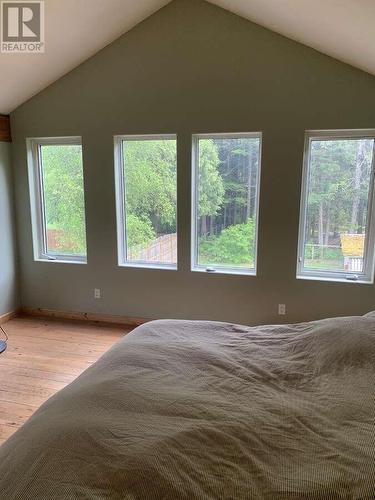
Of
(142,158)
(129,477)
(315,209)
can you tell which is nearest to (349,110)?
(315,209)

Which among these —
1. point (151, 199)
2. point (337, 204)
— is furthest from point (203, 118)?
point (337, 204)

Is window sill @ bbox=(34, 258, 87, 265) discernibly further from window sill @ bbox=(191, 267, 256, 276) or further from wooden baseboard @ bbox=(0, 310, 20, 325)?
window sill @ bbox=(191, 267, 256, 276)

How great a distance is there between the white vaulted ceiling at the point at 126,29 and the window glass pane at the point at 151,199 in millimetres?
940

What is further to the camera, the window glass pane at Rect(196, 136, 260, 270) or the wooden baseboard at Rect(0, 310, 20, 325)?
the wooden baseboard at Rect(0, 310, 20, 325)

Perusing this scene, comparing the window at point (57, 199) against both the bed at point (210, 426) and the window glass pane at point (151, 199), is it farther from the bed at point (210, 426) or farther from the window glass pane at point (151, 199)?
the bed at point (210, 426)

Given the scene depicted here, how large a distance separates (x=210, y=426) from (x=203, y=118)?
9.14 ft

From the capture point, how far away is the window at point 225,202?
3314 mm

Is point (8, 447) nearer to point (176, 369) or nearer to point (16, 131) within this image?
point (176, 369)

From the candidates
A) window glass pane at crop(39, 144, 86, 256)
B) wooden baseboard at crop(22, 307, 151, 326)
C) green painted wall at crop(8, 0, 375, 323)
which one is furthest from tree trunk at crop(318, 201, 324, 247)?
window glass pane at crop(39, 144, 86, 256)

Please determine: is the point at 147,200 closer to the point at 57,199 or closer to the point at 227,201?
the point at 227,201

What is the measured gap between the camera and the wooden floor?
243 cm

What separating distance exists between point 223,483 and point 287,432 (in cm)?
29

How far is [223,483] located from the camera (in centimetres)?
92

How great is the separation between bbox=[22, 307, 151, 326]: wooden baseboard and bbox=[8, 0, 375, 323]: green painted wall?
86 millimetres
